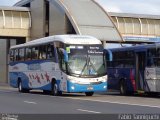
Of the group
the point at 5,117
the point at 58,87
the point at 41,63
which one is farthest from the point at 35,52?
the point at 5,117

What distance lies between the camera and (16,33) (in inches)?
2530

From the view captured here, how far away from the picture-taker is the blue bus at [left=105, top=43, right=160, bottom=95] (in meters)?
28.8

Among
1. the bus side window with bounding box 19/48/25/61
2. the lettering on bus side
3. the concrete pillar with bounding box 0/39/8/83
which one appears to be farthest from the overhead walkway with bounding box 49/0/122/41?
the lettering on bus side

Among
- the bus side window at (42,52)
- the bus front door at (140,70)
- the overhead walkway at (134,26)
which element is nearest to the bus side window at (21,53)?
the bus side window at (42,52)

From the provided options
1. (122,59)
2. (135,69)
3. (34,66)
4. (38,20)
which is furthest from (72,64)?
(38,20)

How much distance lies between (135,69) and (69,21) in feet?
103

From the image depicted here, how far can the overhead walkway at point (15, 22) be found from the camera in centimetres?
6300

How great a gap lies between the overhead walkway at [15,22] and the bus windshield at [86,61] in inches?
1381

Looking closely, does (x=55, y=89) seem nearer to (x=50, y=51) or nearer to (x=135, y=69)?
(x=50, y=51)

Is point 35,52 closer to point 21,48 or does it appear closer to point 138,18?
point 21,48

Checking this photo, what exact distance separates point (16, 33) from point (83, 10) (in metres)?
8.46

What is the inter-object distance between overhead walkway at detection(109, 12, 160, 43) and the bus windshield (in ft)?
126

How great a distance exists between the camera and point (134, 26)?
68.3 metres

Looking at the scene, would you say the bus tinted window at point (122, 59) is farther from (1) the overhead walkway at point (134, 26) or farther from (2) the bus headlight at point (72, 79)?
(1) the overhead walkway at point (134, 26)
